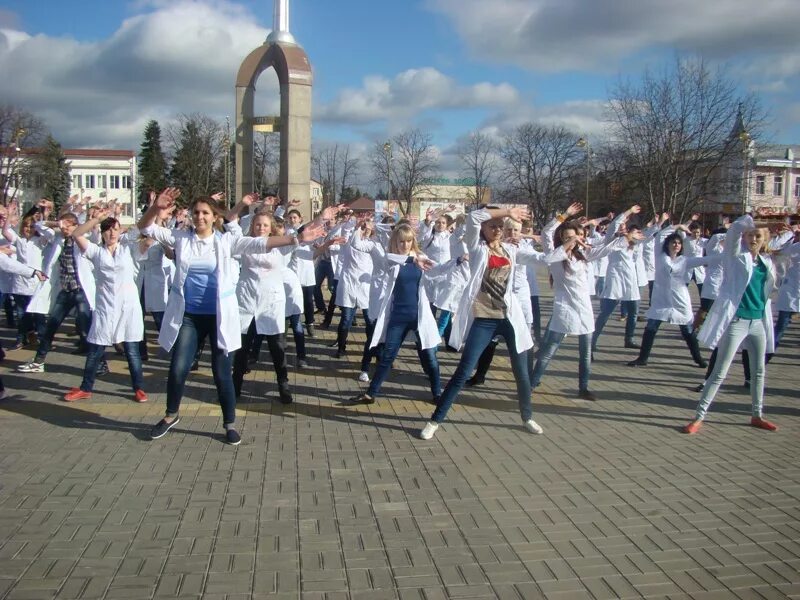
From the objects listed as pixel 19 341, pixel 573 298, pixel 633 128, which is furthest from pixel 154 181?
pixel 573 298

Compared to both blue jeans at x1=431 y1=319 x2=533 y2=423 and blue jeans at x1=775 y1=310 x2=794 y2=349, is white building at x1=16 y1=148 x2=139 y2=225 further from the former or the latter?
blue jeans at x1=431 y1=319 x2=533 y2=423

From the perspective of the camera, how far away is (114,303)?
7129mm

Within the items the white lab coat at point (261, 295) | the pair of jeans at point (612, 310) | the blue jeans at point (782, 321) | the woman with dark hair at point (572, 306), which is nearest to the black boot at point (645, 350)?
the pair of jeans at point (612, 310)

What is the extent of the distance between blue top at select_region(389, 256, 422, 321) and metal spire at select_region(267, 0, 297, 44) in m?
20.5

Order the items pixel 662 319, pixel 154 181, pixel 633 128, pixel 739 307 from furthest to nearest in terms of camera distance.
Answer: pixel 154 181, pixel 633 128, pixel 662 319, pixel 739 307

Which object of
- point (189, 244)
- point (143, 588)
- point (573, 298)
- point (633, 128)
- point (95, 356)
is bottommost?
point (143, 588)

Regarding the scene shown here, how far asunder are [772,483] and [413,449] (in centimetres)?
270

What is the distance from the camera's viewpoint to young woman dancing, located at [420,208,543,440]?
6.03 meters

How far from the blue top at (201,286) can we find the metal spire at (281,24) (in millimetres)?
21640

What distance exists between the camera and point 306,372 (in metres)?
8.77

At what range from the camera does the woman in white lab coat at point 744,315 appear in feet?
21.0

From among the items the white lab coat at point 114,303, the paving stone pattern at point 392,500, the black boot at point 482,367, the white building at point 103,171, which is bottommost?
the paving stone pattern at point 392,500

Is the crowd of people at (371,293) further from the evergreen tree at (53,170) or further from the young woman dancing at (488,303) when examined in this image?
the evergreen tree at (53,170)

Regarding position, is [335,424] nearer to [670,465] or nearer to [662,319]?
[670,465]
